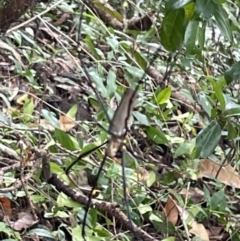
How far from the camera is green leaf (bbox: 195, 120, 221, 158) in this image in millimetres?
→ 1134

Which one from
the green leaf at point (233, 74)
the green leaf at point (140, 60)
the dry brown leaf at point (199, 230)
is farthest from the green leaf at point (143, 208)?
the green leaf at point (140, 60)

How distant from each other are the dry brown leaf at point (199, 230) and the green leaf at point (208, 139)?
0.81 feet

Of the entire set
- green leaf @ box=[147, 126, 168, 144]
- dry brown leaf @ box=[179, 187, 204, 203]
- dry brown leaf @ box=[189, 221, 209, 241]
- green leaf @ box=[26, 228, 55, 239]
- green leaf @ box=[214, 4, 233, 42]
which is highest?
green leaf @ box=[214, 4, 233, 42]

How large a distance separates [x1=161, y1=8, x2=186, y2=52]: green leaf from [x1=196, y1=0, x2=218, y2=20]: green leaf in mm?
92

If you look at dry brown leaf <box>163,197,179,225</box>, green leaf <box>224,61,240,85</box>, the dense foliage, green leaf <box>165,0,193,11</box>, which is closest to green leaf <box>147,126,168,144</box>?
the dense foliage

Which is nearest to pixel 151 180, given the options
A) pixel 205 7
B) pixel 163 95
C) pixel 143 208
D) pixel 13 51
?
pixel 143 208

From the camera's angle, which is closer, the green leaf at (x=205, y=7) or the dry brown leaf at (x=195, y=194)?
the green leaf at (x=205, y=7)

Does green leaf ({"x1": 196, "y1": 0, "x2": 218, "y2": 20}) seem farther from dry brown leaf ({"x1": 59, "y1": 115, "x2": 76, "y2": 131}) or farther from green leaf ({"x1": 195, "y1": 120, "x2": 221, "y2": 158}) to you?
dry brown leaf ({"x1": 59, "y1": 115, "x2": 76, "y2": 131})

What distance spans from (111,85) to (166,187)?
0.31m

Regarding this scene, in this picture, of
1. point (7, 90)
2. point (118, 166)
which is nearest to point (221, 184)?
point (118, 166)

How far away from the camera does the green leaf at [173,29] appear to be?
1006 mm

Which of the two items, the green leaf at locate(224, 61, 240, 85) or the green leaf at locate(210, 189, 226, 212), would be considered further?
the green leaf at locate(210, 189, 226, 212)

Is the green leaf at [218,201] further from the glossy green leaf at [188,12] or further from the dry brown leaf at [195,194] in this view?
the glossy green leaf at [188,12]

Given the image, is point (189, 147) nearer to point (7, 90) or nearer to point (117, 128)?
point (7, 90)
